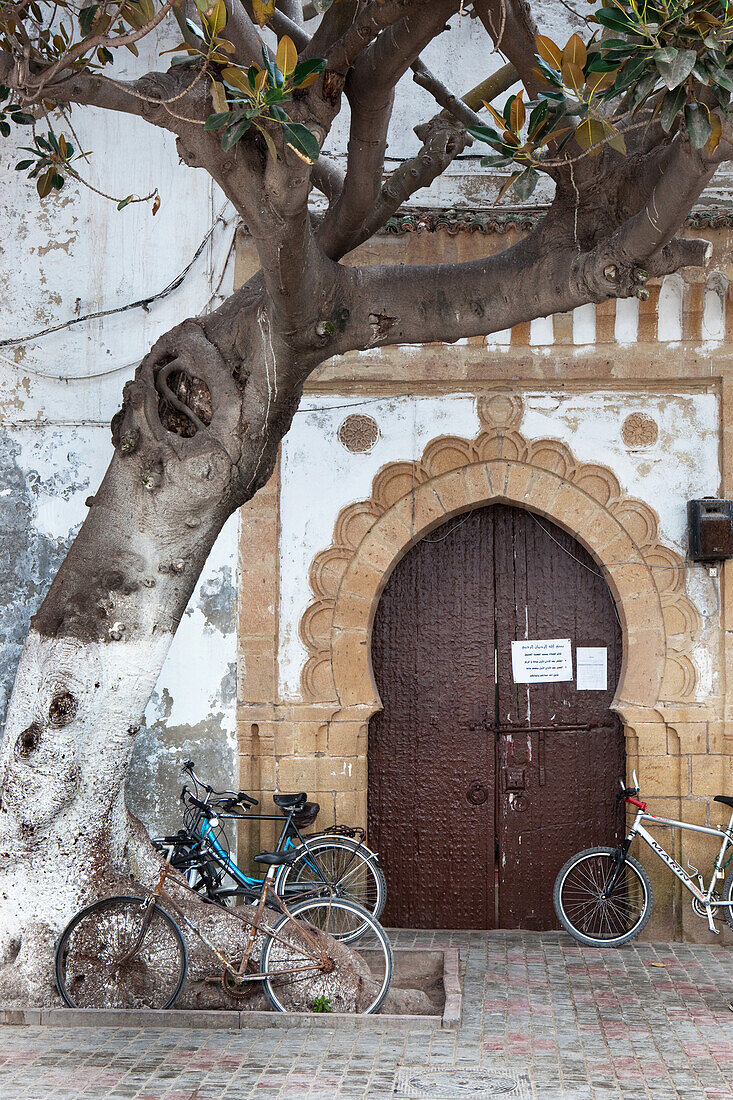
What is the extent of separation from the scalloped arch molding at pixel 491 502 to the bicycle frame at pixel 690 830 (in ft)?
2.66

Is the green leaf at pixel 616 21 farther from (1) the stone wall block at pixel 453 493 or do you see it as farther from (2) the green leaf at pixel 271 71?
(1) the stone wall block at pixel 453 493

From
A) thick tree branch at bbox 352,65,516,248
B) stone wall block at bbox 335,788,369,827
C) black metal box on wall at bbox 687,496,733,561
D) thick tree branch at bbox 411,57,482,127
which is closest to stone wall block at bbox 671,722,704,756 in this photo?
black metal box on wall at bbox 687,496,733,561

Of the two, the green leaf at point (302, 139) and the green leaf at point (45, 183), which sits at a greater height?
the green leaf at point (45, 183)

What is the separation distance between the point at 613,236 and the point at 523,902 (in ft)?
16.0

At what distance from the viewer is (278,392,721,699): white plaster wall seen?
8.09 metres

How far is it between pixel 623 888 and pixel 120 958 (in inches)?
140

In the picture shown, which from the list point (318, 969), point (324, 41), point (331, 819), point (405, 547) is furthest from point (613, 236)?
point (331, 819)

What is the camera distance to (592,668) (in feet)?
27.2

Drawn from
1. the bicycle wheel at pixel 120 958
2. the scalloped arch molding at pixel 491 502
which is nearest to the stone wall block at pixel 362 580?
the scalloped arch molding at pixel 491 502

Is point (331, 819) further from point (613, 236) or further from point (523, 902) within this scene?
point (613, 236)

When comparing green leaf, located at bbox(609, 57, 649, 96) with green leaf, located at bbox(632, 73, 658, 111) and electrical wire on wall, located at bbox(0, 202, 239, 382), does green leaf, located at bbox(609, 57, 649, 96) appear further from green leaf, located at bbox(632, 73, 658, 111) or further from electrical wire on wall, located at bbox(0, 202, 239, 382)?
electrical wire on wall, located at bbox(0, 202, 239, 382)

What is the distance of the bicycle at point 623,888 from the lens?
7535 mm

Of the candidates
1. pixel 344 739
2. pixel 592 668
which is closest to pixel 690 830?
pixel 592 668

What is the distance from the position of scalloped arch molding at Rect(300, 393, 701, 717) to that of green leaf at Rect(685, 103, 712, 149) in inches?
151
